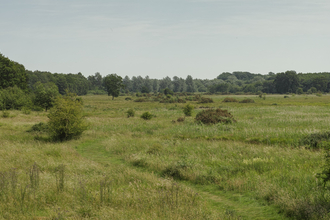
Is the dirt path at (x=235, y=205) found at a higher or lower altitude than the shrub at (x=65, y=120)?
lower

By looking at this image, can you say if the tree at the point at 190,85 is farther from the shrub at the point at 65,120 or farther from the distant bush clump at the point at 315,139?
the distant bush clump at the point at 315,139

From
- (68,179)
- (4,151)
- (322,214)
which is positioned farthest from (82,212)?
(4,151)

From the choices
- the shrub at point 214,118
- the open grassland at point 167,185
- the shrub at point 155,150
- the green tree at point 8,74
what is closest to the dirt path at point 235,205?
the open grassland at point 167,185

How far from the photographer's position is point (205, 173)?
33.3 feet

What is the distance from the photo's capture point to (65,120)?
19.1m

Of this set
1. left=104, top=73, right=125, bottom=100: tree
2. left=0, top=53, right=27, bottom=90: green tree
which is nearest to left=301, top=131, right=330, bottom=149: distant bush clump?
left=0, top=53, right=27, bottom=90: green tree

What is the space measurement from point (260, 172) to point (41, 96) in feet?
163

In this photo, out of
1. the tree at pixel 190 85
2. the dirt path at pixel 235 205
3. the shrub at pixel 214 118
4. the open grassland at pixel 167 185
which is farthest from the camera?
the tree at pixel 190 85

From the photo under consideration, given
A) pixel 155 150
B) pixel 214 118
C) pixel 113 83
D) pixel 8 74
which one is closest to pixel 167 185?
pixel 155 150

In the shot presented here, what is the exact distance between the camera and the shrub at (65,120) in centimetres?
1888

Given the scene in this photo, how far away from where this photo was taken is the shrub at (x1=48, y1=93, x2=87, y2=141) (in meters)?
18.9

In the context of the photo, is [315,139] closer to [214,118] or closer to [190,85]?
[214,118]

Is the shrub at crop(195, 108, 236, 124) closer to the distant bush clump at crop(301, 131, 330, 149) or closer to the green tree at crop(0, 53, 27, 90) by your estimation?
the distant bush clump at crop(301, 131, 330, 149)

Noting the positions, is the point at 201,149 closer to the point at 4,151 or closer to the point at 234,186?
the point at 234,186
